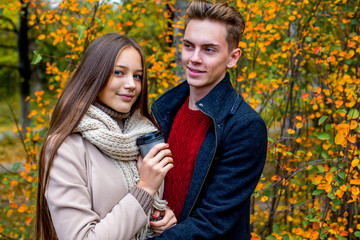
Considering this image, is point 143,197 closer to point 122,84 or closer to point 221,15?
point 122,84

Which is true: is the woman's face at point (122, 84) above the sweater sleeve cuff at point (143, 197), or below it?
above

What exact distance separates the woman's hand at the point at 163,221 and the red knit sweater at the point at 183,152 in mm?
101

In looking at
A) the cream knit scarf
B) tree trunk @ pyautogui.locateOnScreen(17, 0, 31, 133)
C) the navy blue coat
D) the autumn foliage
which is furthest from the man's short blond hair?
tree trunk @ pyautogui.locateOnScreen(17, 0, 31, 133)

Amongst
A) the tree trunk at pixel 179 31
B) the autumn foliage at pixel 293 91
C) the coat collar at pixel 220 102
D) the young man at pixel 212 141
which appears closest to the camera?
the young man at pixel 212 141

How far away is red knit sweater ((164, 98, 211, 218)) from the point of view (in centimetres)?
206

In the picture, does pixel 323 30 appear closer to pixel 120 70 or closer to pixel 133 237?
pixel 120 70

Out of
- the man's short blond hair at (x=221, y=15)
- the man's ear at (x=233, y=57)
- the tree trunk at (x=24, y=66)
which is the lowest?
the tree trunk at (x=24, y=66)

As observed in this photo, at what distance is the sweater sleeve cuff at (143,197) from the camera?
173 cm

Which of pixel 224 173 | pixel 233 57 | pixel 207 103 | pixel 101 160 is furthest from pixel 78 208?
pixel 233 57

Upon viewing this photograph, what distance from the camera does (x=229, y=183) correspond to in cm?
183

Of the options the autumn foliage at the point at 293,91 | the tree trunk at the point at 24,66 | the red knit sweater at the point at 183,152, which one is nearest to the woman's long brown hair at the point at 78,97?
the red knit sweater at the point at 183,152

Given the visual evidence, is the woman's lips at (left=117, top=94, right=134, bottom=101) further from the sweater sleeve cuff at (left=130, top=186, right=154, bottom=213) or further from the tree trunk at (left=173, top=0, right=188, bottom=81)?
the tree trunk at (left=173, top=0, right=188, bottom=81)

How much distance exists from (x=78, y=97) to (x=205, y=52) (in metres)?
0.80

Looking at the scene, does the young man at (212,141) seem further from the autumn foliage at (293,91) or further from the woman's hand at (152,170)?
the autumn foliage at (293,91)
